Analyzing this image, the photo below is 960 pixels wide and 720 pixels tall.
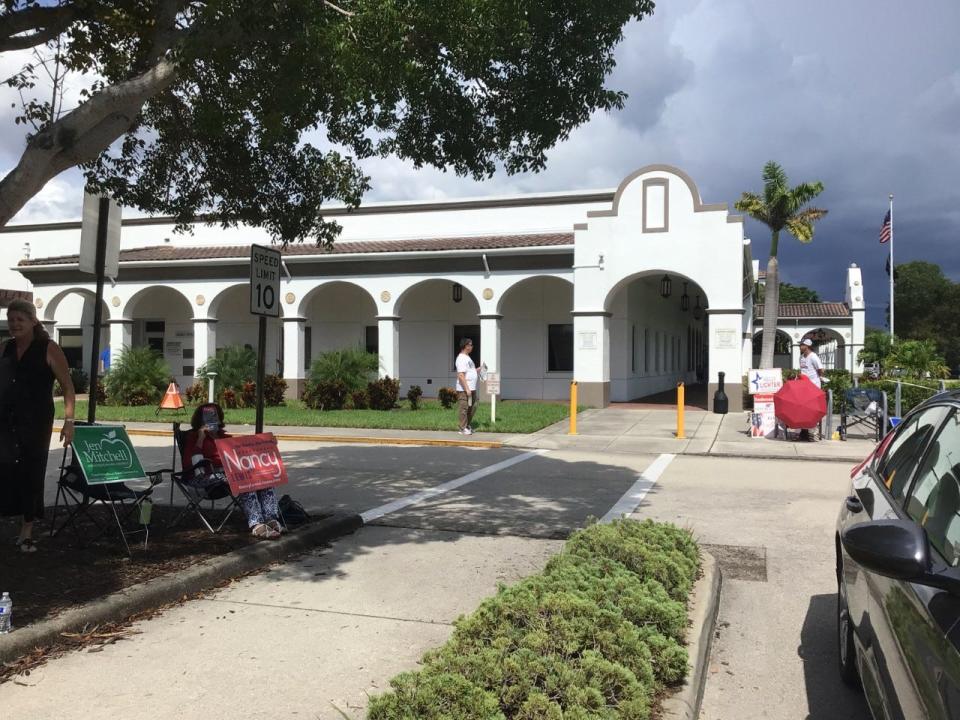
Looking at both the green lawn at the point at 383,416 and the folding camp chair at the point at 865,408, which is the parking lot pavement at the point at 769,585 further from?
the green lawn at the point at 383,416

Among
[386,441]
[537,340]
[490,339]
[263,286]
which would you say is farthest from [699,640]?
[537,340]

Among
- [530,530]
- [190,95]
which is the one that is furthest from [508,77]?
[530,530]

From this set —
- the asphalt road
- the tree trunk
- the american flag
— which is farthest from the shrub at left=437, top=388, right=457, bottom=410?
the american flag

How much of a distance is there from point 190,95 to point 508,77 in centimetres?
320

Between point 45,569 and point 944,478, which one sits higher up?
point 944,478

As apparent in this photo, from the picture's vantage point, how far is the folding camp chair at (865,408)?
1473cm

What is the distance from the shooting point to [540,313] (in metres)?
26.0

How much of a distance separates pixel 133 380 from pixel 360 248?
788 cm

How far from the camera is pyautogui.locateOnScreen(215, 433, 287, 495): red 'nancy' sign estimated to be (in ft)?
20.4

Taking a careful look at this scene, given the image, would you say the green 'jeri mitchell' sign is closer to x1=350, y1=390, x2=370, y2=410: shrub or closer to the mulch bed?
the mulch bed

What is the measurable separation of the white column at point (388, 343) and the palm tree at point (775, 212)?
12.7m

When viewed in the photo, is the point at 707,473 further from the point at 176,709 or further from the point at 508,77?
the point at 176,709

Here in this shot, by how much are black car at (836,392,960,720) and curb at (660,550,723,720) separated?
2.35 ft

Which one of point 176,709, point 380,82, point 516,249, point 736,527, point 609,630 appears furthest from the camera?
point 516,249
